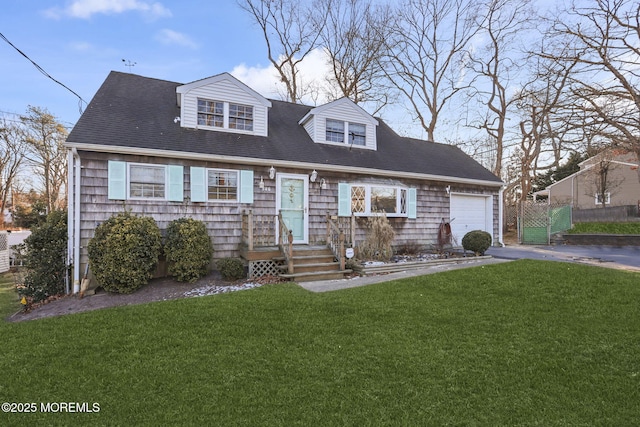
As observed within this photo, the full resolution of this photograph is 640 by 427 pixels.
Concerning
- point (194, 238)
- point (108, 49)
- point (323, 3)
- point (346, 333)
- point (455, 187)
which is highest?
point (323, 3)

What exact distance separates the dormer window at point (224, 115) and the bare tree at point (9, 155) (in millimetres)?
20964

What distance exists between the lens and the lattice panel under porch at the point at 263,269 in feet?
25.5

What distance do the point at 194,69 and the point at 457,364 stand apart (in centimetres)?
1494

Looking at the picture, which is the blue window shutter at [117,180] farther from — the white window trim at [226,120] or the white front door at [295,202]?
the white front door at [295,202]

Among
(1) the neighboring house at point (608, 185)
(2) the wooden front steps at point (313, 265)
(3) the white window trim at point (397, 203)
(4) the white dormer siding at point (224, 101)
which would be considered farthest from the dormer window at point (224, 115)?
(1) the neighboring house at point (608, 185)

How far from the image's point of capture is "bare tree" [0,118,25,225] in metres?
21.6

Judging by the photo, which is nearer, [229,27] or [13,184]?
[229,27]

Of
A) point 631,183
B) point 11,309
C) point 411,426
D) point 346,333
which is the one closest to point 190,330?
point 346,333

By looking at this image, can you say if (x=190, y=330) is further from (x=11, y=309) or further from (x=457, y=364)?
(x=11, y=309)

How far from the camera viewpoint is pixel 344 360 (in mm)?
3422

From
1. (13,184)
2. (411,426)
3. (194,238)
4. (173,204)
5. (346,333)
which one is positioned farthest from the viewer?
(13,184)

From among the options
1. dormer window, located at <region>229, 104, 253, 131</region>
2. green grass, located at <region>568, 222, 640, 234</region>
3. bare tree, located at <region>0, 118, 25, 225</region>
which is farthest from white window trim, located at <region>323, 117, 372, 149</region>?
bare tree, located at <region>0, 118, 25, 225</region>

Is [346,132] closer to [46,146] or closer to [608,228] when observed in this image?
[608,228]

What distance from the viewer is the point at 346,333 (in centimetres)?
416
